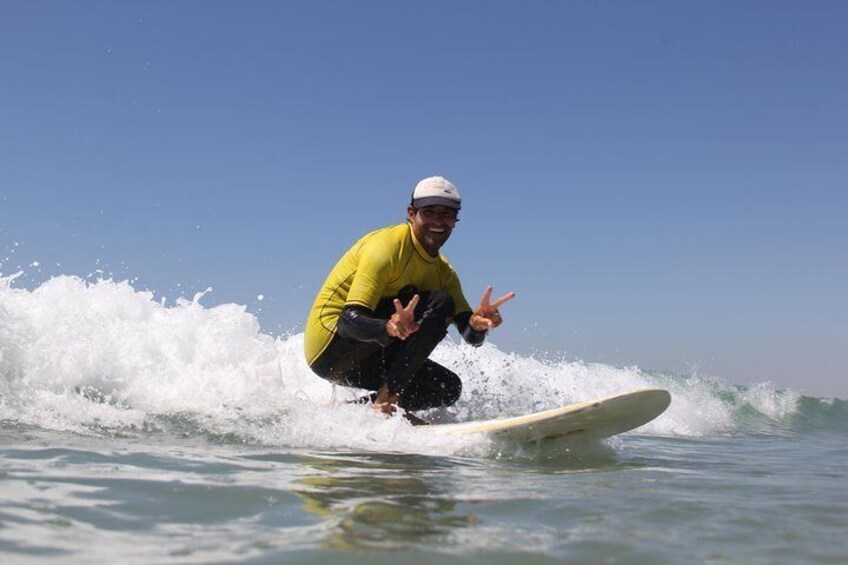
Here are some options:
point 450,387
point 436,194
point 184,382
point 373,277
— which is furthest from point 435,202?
point 184,382

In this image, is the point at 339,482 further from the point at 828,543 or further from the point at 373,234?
the point at 373,234

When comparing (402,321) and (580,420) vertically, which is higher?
(402,321)

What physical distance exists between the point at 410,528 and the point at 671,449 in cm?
445

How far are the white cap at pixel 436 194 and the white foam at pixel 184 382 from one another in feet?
5.44

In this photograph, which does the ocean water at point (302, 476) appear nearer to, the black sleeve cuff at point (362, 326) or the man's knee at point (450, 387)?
the black sleeve cuff at point (362, 326)

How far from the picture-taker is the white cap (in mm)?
5914

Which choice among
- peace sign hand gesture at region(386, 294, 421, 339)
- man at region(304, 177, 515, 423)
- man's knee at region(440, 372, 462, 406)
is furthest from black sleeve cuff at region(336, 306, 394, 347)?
man's knee at region(440, 372, 462, 406)

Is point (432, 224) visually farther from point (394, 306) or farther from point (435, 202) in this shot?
point (394, 306)

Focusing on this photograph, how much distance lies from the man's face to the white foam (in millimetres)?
1391

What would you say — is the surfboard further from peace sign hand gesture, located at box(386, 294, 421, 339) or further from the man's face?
the man's face

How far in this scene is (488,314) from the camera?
6.16 meters

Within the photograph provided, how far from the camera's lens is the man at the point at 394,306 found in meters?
5.78

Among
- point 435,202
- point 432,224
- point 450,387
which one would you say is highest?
point 435,202

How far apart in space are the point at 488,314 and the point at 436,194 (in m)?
1.04
